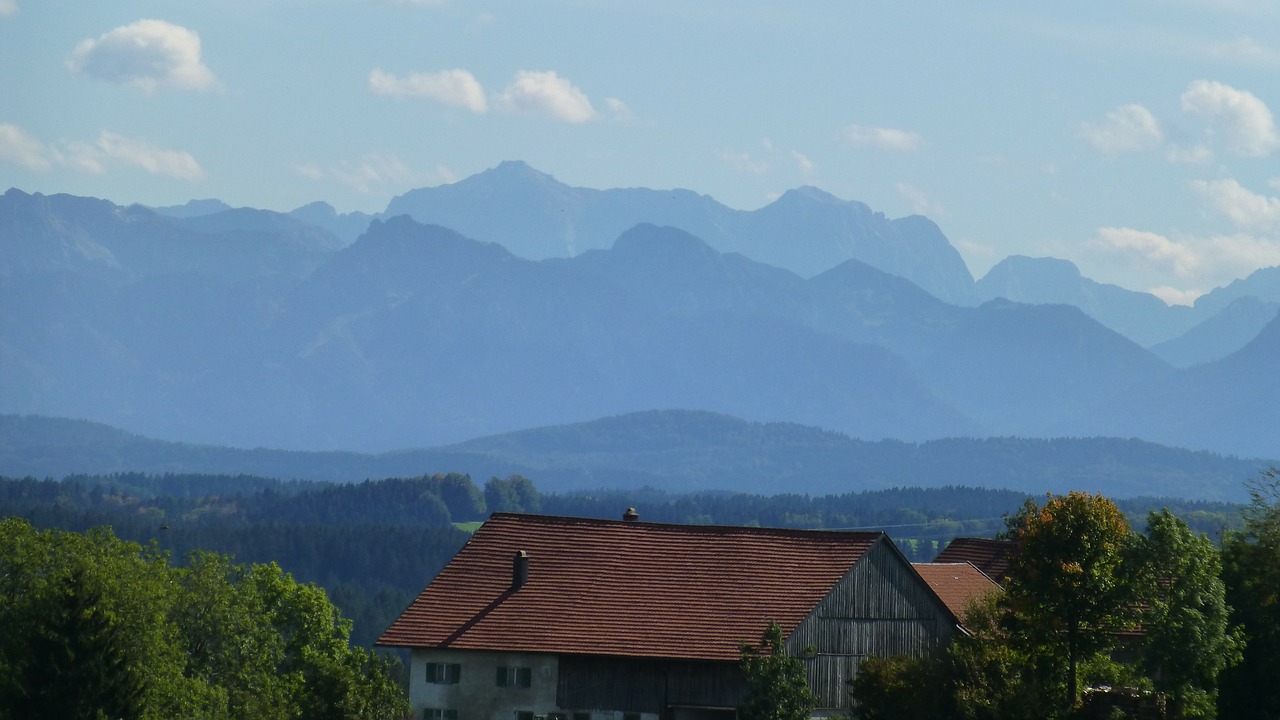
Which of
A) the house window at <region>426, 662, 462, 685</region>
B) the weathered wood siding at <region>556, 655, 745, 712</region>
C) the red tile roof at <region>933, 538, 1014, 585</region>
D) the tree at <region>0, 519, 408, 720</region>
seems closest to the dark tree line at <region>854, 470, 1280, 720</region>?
the weathered wood siding at <region>556, 655, 745, 712</region>

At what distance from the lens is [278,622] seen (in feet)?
268

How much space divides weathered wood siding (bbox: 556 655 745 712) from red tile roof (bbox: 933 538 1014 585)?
24.7 m

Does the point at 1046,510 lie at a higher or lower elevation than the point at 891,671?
higher

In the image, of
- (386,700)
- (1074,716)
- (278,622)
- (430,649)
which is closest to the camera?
(1074,716)

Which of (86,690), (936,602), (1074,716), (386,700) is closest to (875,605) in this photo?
(936,602)

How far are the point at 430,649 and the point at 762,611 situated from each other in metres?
11.9

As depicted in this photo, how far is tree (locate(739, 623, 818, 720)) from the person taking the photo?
58612 mm

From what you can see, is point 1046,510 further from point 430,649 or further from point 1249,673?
point 430,649

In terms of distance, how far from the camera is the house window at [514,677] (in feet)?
213

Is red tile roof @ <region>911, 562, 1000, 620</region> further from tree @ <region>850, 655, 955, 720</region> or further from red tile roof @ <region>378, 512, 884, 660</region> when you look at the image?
tree @ <region>850, 655, 955, 720</region>

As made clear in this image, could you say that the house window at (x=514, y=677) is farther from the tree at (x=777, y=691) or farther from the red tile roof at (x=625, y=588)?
the tree at (x=777, y=691)

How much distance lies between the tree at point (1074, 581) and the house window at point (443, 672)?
20304 mm

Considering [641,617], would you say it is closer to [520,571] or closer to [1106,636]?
[520,571]

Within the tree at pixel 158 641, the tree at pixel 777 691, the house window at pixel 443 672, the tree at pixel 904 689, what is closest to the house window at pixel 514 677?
the house window at pixel 443 672
